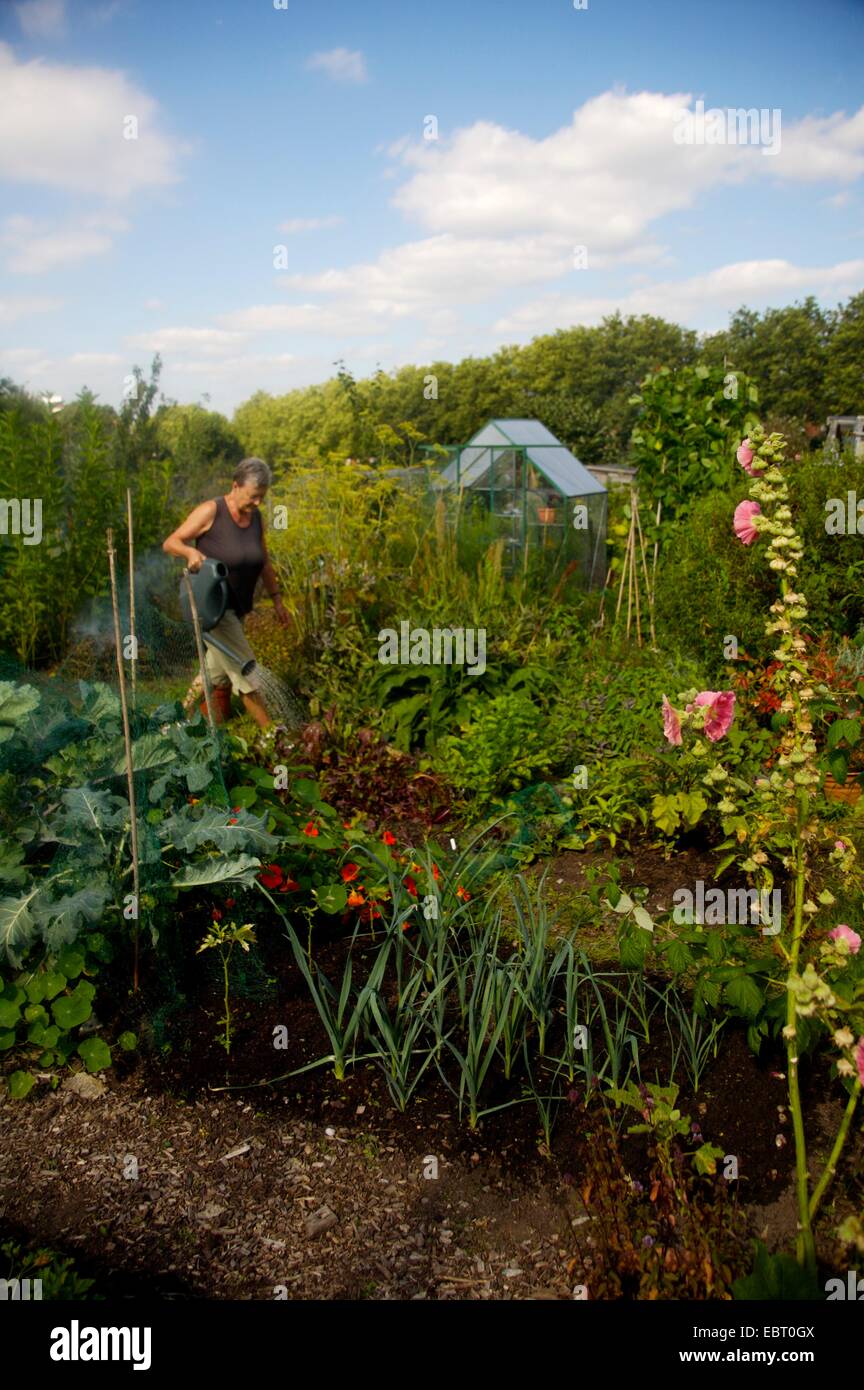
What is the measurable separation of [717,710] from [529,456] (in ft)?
28.9

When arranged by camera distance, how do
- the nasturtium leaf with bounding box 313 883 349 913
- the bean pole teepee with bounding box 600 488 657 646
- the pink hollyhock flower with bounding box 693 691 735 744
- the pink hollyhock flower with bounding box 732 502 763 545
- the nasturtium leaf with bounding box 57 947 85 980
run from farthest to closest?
the bean pole teepee with bounding box 600 488 657 646, the nasturtium leaf with bounding box 313 883 349 913, the nasturtium leaf with bounding box 57 947 85 980, the pink hollyhock flower with bounding box 693 691 735 744, the pink hollyhock flower with bounding box 732 502 763 545

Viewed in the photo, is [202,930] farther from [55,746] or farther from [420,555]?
[420,555]

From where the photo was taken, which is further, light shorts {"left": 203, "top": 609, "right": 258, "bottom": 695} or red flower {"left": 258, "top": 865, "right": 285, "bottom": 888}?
light shorts {"left": 203, "top": 609, "right": 258, "bottom": 695}

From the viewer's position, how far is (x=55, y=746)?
10.3 ft

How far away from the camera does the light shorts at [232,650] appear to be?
630 cm

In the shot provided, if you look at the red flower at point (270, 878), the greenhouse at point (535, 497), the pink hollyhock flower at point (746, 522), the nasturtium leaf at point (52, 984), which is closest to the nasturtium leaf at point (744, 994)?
the pink hollyhock flower at point (746, 522)

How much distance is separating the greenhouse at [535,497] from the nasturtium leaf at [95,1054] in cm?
781

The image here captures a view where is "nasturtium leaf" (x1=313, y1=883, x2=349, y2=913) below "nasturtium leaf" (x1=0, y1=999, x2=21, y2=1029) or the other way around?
the other way around

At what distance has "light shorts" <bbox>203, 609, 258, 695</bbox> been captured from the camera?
6305 mm

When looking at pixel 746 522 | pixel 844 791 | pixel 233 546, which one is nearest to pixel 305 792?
pixel 746 522

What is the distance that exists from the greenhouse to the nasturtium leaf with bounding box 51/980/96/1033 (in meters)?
7.78

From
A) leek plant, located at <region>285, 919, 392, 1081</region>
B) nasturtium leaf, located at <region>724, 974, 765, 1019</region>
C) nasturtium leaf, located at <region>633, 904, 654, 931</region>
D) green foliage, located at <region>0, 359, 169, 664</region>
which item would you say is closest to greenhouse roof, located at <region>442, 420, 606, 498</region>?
green foliage, located at <region>0, 359, 169, 664</region>

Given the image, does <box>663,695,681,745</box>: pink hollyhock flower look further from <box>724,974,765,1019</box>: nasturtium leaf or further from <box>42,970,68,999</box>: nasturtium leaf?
<box>42,970,68,999</box>: nasturtium leaf
